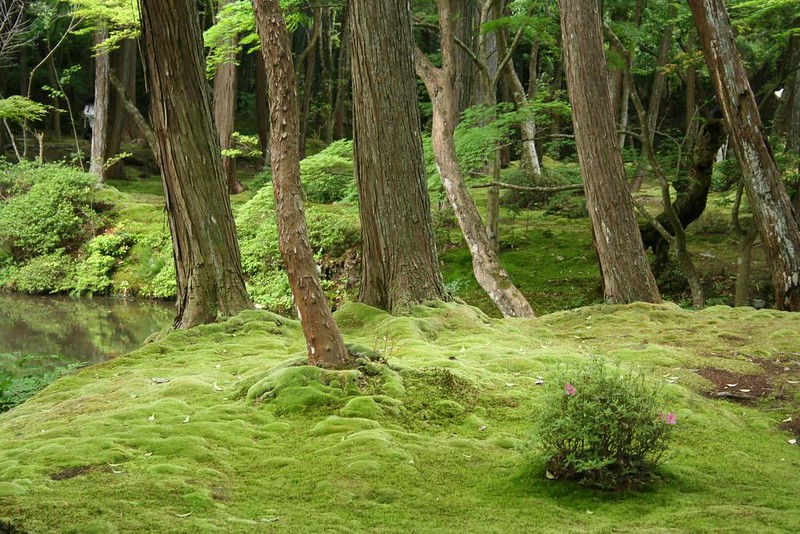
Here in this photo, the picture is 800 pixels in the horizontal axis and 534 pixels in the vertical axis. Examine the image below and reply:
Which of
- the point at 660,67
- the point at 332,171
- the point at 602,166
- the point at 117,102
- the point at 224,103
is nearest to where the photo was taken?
the point at 602,166

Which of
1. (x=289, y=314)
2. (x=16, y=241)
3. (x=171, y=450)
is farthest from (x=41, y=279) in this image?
(x=171, y=450)

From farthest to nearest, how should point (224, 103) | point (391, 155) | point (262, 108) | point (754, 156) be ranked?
point (262, 108) → point (224, 103) → point (754, 156) → point (391, 155)

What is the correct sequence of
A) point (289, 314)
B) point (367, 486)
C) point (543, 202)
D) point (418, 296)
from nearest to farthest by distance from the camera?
point (367, 486), point (418, 296), point (289, 314), point (543, 202)

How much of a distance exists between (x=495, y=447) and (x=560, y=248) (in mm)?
11335

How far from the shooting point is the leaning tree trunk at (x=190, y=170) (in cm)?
806

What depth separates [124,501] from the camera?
3725mm

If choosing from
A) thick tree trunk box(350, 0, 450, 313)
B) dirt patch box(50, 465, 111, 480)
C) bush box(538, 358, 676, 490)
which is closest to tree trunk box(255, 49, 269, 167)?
thick tree trunk box(350, 0, 450, 313)

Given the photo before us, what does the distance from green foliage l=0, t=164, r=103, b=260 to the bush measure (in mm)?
17857

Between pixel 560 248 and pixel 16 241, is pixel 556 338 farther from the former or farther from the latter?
pixel 16 241

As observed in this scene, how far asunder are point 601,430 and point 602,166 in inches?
227

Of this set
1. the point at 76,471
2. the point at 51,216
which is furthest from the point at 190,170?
the point at 51,216

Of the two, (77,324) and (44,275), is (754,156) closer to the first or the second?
(77,324)

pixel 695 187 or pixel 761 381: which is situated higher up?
pixel 695 187

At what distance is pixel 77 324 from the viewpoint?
15336 mm
